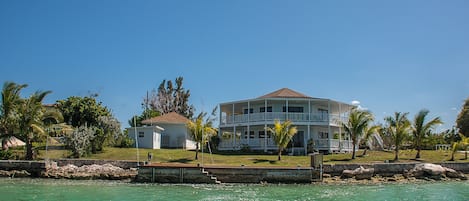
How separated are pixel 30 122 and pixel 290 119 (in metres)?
19.7

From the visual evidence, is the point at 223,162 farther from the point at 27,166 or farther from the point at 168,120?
the point at 168,120

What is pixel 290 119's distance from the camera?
34.4 meters

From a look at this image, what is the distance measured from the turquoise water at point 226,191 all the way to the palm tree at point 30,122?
695 centimetres

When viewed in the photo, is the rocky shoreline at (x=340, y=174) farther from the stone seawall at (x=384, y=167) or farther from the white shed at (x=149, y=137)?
the white shed at (x=149, y=137)

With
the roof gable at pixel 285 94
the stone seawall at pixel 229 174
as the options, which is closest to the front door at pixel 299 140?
the roof gable at pixel 285 94

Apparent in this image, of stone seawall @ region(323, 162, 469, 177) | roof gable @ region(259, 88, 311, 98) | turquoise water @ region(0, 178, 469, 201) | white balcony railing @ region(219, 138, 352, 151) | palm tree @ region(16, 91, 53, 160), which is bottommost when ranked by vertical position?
turquoise water @ region(0, 178, 469, 201)

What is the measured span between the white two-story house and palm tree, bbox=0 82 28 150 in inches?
628

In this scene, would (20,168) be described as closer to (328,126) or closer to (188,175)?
(188,175)

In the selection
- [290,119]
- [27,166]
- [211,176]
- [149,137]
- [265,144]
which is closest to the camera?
[211,176]

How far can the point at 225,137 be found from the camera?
37.0m

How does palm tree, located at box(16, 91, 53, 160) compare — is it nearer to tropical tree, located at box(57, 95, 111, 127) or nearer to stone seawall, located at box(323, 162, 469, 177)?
tropical tree, located at box(57, 95, 111, 127)

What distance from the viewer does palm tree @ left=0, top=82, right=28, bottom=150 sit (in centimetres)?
2855

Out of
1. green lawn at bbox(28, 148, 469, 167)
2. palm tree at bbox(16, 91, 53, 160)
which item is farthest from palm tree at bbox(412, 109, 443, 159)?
palm tree at bbox(16, 91, 53, 160)

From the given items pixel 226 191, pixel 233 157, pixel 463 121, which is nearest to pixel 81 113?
pixel 233 157
